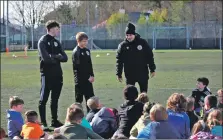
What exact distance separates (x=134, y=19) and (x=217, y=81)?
67167mm

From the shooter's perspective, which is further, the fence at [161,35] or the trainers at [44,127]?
the fence at [161,35]

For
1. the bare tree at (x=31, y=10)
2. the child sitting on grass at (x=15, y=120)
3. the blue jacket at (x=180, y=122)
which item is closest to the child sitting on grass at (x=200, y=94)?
the blue jacket at (x=180, y=122)

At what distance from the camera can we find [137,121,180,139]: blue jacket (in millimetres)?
6516

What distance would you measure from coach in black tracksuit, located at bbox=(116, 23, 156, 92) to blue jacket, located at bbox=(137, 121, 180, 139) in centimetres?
441

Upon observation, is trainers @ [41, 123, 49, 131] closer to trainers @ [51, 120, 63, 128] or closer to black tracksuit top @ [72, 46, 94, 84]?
trainers @ [51, 120, 63, 128]

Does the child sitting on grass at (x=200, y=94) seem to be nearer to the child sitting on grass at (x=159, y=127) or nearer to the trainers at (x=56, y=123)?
the trainers at (x=56, y=123)

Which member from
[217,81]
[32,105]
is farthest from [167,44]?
[32,105]

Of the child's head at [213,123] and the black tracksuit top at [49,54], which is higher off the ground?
the black tracksuit top at [49,54]

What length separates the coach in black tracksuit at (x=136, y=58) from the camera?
10.9 m

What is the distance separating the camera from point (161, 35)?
208 feet

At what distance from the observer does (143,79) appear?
11031mm

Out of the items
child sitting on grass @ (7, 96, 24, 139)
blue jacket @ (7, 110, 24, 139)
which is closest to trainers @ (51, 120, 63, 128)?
child sitting on grass @ (7, 96, 24, 139)

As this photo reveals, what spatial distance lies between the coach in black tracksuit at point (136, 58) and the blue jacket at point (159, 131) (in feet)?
14.5

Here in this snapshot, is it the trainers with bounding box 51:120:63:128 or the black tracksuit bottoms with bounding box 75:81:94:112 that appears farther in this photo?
the black tracksuit bottoms with bounding box 75:81:94:112
